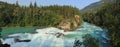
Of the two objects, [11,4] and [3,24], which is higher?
[11,4]

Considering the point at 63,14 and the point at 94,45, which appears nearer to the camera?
the point at 94,45

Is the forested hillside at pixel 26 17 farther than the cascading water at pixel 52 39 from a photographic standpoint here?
Yes

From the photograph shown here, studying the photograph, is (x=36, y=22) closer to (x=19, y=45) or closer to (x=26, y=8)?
(x=26, y=8)

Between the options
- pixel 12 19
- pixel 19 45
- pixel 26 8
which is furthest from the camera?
pixel 26 8

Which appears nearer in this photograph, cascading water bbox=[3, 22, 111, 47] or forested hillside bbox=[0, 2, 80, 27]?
cascading water bbox=[3, 22, 111, 47]

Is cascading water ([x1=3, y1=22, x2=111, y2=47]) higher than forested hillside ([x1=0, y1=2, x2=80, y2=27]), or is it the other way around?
forested hillside ([x1=0, y1=2, x2=80, y2=27])

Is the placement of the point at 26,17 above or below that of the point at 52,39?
above

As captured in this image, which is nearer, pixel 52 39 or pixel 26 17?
pixel 52 39

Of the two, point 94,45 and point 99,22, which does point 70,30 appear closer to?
point 99,22

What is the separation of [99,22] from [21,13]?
36567 mm

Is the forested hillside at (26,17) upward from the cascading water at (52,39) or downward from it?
upward

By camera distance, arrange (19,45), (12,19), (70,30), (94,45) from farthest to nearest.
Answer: (12,19) < (70,30) < (19,45) < (94,45)

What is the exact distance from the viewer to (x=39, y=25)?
127 metres

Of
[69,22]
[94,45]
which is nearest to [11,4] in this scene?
[69,22]
